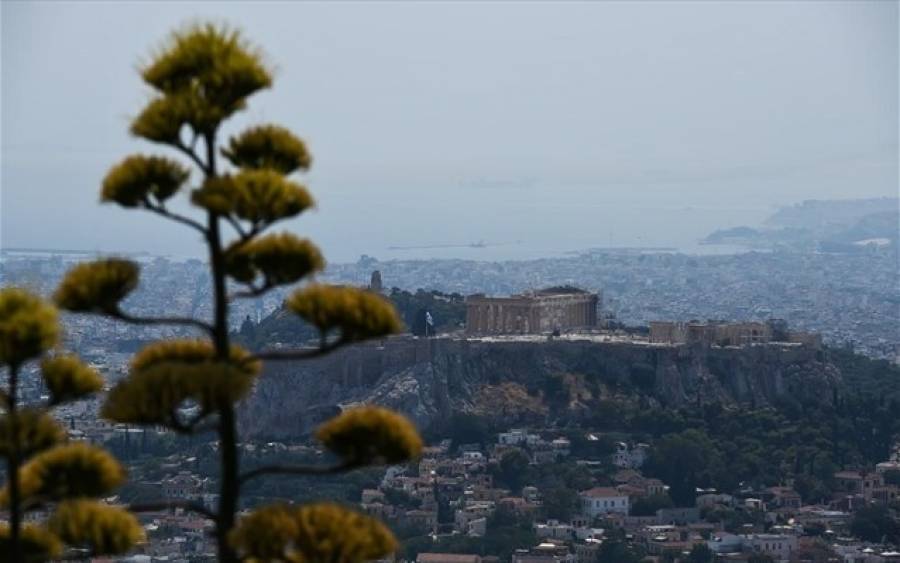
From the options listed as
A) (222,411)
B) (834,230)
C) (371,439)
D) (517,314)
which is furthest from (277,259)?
(834,230)

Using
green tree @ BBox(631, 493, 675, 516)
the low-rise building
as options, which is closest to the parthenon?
green tree @ BBox(631, 493, 675, 516)

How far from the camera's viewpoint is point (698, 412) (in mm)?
59656

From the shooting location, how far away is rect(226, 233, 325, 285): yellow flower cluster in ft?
26.2

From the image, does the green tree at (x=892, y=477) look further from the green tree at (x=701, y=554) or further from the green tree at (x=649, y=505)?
the green tree at (x=701, y=554)

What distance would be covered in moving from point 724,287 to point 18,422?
430 ft

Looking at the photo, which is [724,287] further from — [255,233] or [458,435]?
[255,233]

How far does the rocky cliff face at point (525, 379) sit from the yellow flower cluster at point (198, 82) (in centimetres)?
5220

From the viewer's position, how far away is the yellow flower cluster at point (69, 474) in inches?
320

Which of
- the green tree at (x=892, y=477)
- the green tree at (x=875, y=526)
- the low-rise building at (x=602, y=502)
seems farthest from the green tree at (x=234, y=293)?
the green tree at (x=892, y=477)

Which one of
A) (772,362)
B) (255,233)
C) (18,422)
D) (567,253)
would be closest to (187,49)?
(255,233)

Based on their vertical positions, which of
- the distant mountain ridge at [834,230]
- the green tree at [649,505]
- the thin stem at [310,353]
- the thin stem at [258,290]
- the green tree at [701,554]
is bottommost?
the green tree at [701,554]

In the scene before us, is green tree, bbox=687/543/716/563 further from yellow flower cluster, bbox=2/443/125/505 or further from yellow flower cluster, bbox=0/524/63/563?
yellow flower cluster, bbox=2/443/125/505

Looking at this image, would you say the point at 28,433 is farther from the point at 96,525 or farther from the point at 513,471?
the point at 513,471

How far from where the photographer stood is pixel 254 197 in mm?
7852
